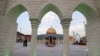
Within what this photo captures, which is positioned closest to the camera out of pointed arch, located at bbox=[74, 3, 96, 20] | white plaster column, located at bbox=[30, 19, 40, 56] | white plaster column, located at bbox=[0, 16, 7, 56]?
white plaster column, located at bbox=[0, 16, 7, 56]

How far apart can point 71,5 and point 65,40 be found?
181 centimetres

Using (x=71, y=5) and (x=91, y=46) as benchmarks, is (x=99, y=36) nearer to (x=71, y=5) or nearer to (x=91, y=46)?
(x=91, y=46)

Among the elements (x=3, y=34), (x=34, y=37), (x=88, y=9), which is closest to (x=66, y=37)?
(x=34, y=37)

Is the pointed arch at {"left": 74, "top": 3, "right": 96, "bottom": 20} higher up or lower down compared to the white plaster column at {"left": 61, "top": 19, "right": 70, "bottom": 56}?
higher up

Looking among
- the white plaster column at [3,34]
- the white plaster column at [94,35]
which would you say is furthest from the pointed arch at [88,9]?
the white plaster column at [3,34]

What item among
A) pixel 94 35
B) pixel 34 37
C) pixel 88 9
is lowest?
pixel 34 37

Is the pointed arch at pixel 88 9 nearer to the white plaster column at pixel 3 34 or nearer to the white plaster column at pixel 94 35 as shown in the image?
the white plaster column at pixel 94 35

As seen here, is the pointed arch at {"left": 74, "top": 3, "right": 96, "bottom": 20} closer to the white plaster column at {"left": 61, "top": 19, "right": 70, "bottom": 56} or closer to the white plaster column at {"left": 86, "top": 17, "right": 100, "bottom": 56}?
the white plaster column at {"left": 86, "top": 17, "right": 100, "bottom": 56}

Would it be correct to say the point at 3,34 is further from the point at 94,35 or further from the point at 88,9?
the point at 94,35

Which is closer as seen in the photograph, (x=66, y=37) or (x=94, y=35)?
(x=66, y=37)

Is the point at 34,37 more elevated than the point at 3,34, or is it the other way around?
the point at 3,34

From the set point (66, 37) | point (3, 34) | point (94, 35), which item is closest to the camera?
point (66, 37)

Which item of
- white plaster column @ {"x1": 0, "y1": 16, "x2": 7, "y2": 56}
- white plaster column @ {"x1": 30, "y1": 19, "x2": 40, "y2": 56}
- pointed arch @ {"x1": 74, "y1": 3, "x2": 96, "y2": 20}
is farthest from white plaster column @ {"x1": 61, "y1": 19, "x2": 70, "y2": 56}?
white plaster column @ {"x1": 0, "y1": 16, "x2": 7, "y2": 56}

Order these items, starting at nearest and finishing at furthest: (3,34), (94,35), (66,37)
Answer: (66,37), (3,34), (94,35)
